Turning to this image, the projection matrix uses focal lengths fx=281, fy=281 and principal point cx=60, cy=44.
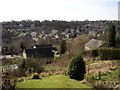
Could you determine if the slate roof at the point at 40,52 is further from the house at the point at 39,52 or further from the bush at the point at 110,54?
the bush at the point at 110,54

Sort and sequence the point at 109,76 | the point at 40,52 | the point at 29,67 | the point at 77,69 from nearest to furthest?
the point at 77,69
the point at 109,76
the point at 29,67
the point at 40,52

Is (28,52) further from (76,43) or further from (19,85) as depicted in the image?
(19,85)

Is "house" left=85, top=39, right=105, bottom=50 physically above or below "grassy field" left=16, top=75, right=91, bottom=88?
below

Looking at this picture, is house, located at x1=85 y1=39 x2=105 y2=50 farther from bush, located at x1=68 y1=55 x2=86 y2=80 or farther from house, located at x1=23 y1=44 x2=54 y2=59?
bush, located at x1=68 y1=55 x2=86 y2=80

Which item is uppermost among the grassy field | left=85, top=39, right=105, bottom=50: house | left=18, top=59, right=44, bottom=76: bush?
the grassy field

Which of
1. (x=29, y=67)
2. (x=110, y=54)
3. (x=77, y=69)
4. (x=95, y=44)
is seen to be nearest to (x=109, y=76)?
(x=77, y=69)

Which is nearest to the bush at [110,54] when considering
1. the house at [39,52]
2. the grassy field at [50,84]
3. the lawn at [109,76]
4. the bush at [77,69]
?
the lawn at [109,76]

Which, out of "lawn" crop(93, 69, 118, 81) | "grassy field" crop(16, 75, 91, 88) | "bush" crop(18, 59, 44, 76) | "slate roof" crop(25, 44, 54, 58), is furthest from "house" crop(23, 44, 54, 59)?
"grassy field" crop(16, 75, 91, 88)

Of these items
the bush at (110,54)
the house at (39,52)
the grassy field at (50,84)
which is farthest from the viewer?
the house at (39,52)

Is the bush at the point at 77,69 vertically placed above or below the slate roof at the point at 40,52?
above

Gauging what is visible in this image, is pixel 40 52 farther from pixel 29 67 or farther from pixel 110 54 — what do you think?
pixel 29 67

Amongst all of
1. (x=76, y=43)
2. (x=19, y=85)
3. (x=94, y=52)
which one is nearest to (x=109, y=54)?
(x=94, y=52)

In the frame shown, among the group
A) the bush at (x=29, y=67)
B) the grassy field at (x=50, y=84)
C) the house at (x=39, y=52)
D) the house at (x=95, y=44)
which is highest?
the grassy field at (x=50, y=84)

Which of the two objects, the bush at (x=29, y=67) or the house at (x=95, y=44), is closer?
the bush at (x=29, y=67)
